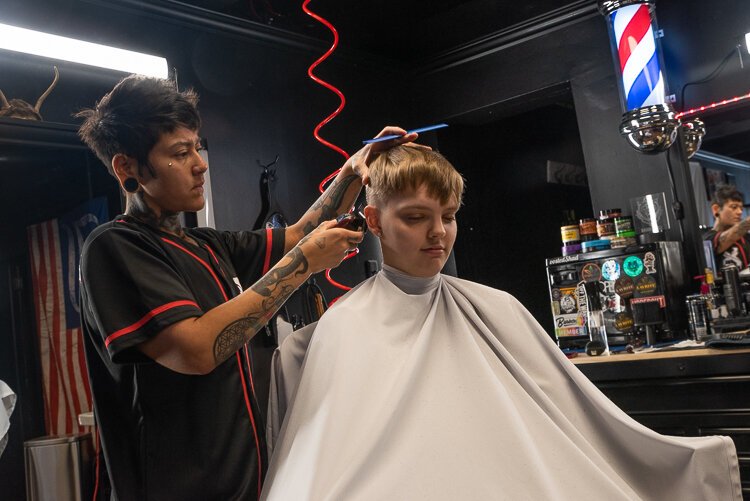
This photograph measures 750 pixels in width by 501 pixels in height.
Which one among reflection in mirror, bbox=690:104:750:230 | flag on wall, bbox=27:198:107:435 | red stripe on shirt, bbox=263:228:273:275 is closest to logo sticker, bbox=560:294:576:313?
reflection in mirror, bbox=690:104:750:230

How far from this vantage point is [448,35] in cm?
524

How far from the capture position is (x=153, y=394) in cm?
149

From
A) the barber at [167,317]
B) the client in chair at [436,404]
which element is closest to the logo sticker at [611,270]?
the client in chair at [436,404]

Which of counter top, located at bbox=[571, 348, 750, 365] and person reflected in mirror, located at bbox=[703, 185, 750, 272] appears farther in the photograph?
person reflected in mirror, located at bbox=[703, 185, 750, 272]

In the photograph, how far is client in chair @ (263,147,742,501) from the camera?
143 centimetres

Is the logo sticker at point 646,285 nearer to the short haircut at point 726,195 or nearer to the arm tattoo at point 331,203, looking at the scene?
the short haircut at point 726,195

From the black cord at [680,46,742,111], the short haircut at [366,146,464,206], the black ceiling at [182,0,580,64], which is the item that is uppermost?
the black ceiling at [182,0,580,64]

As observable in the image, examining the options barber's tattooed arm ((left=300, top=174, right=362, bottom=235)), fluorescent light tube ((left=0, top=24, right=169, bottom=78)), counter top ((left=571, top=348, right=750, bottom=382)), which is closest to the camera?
barber's tattooed arm ((left=300, top=174, right=362, bottom=235))

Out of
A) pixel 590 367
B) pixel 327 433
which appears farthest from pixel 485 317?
pixel 590 367

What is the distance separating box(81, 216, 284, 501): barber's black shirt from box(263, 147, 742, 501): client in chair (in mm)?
106

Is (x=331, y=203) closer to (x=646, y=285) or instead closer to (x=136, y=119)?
(x=136, y=119)

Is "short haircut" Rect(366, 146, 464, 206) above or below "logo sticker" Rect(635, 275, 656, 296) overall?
above

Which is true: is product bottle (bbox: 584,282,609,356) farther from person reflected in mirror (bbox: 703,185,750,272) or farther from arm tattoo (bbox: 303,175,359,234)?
arm tattoo (bbox: 303,175,359,234)

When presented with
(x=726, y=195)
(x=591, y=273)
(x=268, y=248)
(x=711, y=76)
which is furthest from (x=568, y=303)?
(x=268, y=248)
